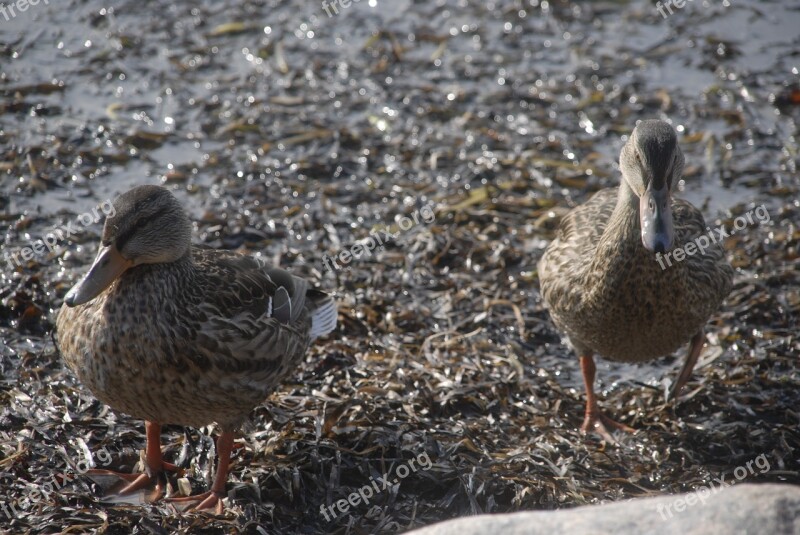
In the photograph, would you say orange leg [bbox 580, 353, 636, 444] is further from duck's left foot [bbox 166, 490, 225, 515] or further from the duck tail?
duck's left foot [bbox 166, 490, 225, 515]

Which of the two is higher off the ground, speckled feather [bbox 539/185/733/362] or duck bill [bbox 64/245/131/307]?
duck bill [bbox 64/245/131/307]

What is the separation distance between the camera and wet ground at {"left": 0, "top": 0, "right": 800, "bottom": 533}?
14.8 ft

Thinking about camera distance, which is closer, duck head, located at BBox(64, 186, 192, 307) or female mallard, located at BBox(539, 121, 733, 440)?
duck head, located at BBox(64, 186, 192, 307)

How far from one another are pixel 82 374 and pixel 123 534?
720mm

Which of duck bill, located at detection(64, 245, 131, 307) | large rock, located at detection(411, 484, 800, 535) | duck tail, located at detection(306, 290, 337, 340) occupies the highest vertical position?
duck bill, located at detection(64, 245, 131, 307)

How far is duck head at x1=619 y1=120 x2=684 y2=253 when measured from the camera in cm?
423

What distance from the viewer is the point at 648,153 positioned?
438cm

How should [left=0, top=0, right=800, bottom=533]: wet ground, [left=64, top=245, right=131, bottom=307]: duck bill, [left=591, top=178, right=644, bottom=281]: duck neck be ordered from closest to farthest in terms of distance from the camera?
[left=64, top=245, right=131, bottom=307]: duck bill, [left=0, top=0, right=800, bottom=533]: wet ground, [left=591, top=178, right=644, bottom=281]: duck neck

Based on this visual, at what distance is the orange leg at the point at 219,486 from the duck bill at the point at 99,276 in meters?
0.91

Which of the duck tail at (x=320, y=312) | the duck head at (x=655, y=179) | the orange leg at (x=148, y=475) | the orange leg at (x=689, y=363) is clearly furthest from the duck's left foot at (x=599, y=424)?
the orange leg at (x=148, y=475)

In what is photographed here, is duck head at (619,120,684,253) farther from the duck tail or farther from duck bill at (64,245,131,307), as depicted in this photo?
duck bill at (64,245,131,307)

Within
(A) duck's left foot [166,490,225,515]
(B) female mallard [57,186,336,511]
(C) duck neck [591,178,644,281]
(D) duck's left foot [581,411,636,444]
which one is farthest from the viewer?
(D) duck's left foot [581,411,636,444]

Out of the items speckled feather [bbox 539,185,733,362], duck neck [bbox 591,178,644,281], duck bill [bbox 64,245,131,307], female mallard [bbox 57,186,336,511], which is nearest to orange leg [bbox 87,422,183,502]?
female mallard [bbox 57,186,336,511]

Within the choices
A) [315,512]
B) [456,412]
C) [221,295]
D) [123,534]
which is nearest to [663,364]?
[456,412]
